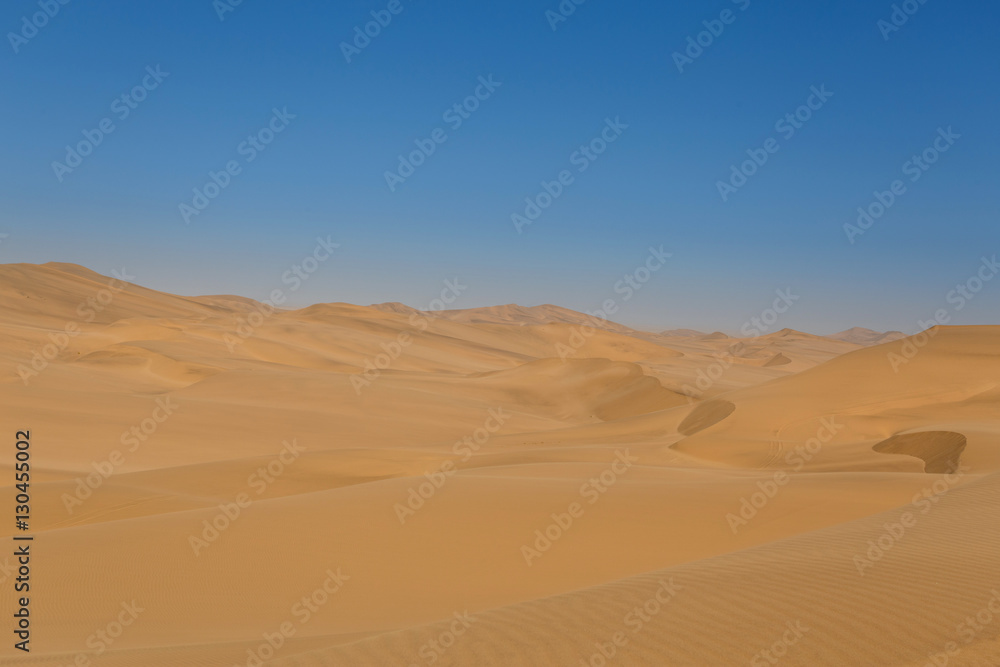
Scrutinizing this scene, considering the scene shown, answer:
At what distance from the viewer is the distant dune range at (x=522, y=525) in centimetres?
392

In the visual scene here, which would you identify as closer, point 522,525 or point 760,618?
point 760,618

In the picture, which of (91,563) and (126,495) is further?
(126,495)

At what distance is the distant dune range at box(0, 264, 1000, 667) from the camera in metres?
3.92

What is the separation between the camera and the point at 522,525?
8.41 metres

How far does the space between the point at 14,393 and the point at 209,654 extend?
57.3 feet

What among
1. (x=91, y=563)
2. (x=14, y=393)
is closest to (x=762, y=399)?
(x=91, y=563)

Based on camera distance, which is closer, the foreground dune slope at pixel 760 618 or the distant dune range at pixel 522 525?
the foreground dune slope at pixel 760 618

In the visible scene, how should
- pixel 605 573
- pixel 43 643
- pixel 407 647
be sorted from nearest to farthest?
pixel 407 647, pixel 43 643, pixel 605 573

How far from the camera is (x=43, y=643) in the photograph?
5125 millimetres

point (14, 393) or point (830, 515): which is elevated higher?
point (14, 393)

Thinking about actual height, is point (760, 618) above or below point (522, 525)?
above

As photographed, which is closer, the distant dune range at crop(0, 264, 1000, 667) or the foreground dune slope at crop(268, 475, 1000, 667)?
the foreground dune slope at crop(268, 475, 1000, 667)

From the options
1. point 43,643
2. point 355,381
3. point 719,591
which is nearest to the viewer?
point 719,591

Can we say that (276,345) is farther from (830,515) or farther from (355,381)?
(830,515)
